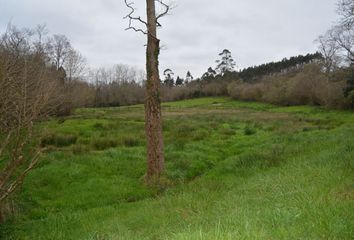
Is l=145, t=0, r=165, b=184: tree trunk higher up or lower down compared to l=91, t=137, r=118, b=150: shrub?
higher up

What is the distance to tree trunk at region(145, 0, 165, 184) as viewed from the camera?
13.4 metres

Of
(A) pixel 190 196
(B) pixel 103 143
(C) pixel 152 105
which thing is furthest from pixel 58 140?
(A) pixel 190 196

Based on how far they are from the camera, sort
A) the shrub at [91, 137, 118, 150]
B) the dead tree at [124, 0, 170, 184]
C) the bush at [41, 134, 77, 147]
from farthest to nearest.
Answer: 1. the bush at [41, 134, 77, 147]
2. the shrub at [91, 137, 118, 150]
3. the dead tree at [124, 0, 170, 184]

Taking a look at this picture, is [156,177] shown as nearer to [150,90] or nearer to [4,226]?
[150,90]

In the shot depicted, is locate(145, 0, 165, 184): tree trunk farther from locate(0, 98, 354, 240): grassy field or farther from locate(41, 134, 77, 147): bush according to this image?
locate(41, 134, 77, 147): bush

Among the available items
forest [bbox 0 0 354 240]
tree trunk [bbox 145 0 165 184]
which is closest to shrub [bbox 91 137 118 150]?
forest [bbox 0 0 354 240]

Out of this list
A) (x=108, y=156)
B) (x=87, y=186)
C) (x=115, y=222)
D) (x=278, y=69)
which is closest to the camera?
(x=115, y=222)

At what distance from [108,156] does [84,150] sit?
2.63m

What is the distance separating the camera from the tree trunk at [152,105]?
13.4 metres

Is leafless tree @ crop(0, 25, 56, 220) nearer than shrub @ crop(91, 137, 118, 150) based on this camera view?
Yes

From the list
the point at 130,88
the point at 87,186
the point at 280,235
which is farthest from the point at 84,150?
the point at 130,88

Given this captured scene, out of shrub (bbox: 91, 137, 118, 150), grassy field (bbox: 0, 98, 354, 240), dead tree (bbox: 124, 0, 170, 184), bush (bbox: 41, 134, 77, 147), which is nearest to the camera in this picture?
grassy field (bbox: 0, 98, 354, 240)

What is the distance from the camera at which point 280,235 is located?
190 inches

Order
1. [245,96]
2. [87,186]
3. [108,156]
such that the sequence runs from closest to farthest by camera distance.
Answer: [87,186] → [108,156] → [245,96]
